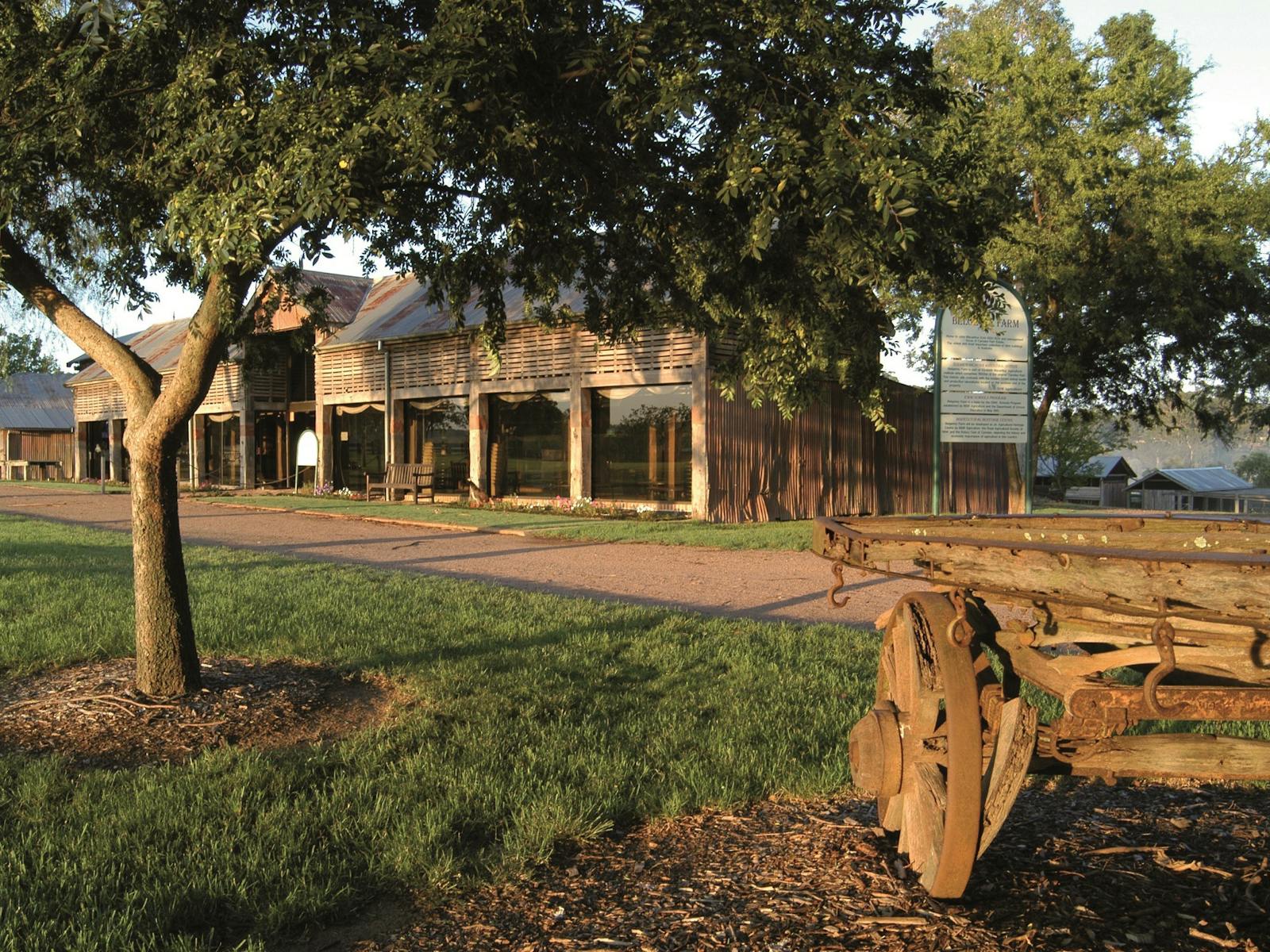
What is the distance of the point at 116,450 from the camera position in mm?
38062

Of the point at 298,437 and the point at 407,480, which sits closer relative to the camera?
the point at 407,480

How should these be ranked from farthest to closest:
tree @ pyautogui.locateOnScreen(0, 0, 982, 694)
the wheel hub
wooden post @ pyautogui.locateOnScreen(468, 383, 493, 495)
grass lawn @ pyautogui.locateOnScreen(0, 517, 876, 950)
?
wooden post @ pyautogui.locateOnScreen(468, 383, 493, 495) → tree @ pyautogui.locateOnScreen(0, 0, 982, 694) → grass lawn @ pyautogui.locateOnScreen(0, 517, 876, 950) → the wheel hub

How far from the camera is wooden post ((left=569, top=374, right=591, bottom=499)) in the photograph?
827 inches

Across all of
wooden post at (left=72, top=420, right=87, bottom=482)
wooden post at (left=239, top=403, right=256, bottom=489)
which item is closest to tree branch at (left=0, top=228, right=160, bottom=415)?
wooden post at (left=239, top=403, right=256, bottom=489)

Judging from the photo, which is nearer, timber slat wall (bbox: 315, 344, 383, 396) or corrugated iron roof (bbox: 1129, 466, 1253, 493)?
timber slat wall (bbox: 315, 344, 383, 396)

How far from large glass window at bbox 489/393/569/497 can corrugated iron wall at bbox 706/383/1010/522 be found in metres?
4.14

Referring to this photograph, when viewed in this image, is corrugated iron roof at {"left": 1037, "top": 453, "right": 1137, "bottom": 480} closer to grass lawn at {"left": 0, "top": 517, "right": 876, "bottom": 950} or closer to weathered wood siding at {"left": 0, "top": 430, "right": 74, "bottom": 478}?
grass lawn at {"left": 0, "top": 517, "right": 876, "bottom": 950}

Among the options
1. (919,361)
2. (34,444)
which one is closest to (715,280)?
(919,361)

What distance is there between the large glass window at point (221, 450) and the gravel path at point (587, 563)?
41.4 feet

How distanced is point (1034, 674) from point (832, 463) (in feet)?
60.1

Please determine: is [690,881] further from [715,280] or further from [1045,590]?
[715,280]

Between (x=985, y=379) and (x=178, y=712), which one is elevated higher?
(x=985, y=379)

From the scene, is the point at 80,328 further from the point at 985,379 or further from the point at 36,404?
the point at 36,404

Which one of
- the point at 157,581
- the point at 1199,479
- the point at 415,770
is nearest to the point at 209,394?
the point at 157,581
